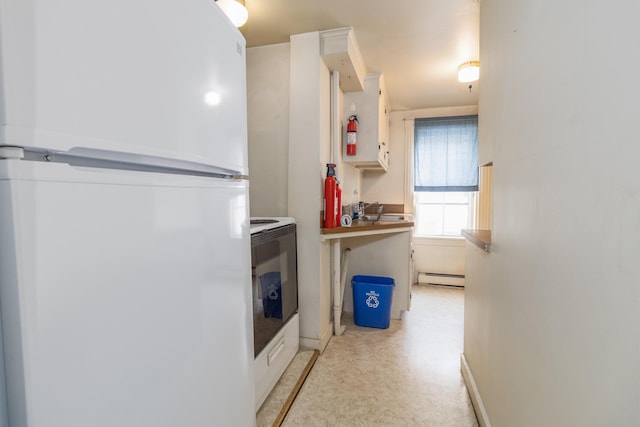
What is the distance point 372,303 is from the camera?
2523 millimetres

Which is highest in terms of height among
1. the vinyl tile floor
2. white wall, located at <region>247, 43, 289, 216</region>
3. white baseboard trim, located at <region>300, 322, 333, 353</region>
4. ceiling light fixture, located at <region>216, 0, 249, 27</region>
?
ceiling light fixture, located at <region>216, 0, 249, 27</region>

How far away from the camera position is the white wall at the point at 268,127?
2.13 m

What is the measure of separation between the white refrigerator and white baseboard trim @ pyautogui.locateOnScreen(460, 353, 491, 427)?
123 centimetres

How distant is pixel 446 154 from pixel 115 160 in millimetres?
3870

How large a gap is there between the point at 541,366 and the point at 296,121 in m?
1.81

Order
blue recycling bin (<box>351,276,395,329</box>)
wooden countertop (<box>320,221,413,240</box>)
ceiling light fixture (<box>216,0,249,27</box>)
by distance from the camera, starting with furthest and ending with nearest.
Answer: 1. blue recycling bin (<box>351,276,395,329</box>)
2. wooden countertop (<box>320,221,413,240</box>)
3. ceiling light fixture (<box>216,0,249,27</box>)

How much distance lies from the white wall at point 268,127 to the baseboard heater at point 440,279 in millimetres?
2465

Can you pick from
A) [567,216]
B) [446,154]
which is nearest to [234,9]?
Result: [567,216]

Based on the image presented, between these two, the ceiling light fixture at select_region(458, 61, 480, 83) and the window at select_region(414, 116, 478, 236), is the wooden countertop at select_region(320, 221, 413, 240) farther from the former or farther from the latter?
the window at select_region(414, 116, 478, 236)

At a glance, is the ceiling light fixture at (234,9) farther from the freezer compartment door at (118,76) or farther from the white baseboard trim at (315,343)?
the white baseboard trim at (315,343)

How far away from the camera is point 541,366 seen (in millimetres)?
817

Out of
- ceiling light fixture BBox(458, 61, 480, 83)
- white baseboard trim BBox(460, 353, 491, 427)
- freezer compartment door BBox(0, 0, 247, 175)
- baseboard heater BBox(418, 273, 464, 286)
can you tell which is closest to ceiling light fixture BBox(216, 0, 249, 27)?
freezer compartment door BBox(0, 0, 247, 175)

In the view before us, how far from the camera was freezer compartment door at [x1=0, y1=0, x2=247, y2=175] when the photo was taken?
40 cm

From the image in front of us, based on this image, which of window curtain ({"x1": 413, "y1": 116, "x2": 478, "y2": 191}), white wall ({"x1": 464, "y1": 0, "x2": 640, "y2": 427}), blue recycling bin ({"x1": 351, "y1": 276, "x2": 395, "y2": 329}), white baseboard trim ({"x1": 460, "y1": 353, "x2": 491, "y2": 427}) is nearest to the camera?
white wall ({"x1": 464, "y1": 0, "x2": 640, "y2": 427})
